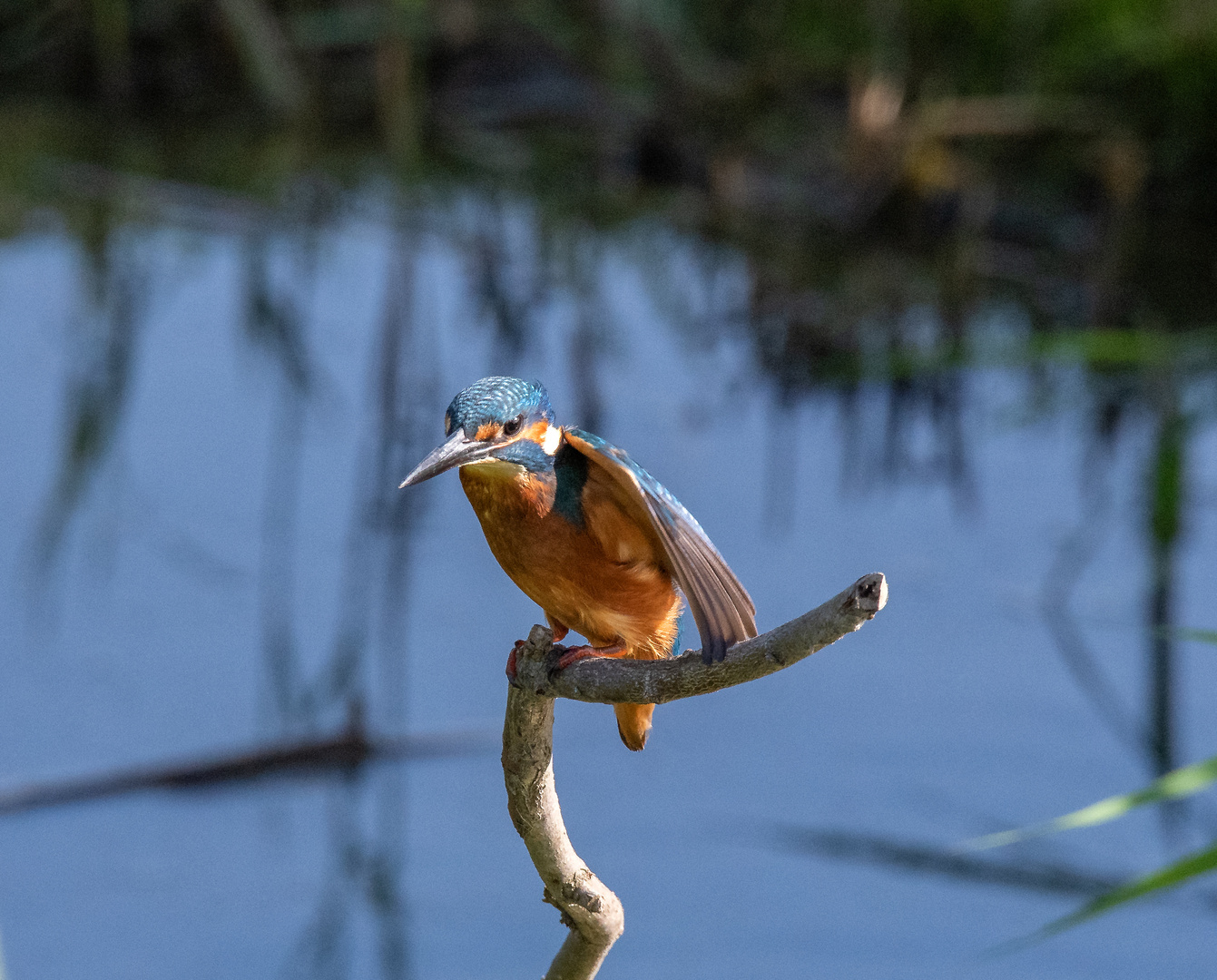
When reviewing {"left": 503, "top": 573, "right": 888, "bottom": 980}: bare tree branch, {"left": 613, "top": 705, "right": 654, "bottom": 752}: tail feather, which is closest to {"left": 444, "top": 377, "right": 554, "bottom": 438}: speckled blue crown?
{"left": 503, "top": 573, "right": 888, "bottom": 980}: bare tree branch

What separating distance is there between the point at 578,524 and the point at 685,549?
0.14 m

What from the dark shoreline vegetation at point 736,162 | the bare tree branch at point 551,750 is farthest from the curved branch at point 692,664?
the dark shoreline vegetation at point 736,162

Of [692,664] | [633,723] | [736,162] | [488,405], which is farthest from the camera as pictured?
[736,162]

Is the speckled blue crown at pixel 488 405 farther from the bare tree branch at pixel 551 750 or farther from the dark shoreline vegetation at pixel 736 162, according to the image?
the dark shoreline vegetation at pixel 736 162

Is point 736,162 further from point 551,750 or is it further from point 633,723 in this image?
point 551,750

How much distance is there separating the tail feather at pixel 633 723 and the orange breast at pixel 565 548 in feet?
0.51

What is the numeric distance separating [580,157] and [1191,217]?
270 cm

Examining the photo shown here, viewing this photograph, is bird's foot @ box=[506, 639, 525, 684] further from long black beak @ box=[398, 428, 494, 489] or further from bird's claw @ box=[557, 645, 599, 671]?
long black beak @ box=[398, 428, 494, 489]

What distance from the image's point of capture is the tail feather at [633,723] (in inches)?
56.8

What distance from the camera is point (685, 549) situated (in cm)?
115

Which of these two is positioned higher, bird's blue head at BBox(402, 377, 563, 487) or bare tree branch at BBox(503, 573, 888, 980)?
bird's blue head at BBox(402, 377, 563, 487)

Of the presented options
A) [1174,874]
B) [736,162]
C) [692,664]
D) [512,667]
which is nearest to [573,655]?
[512,667]

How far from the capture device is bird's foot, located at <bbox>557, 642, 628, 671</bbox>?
3.91 ft

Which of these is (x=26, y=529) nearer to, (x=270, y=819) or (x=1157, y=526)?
(x=270, y=819)
